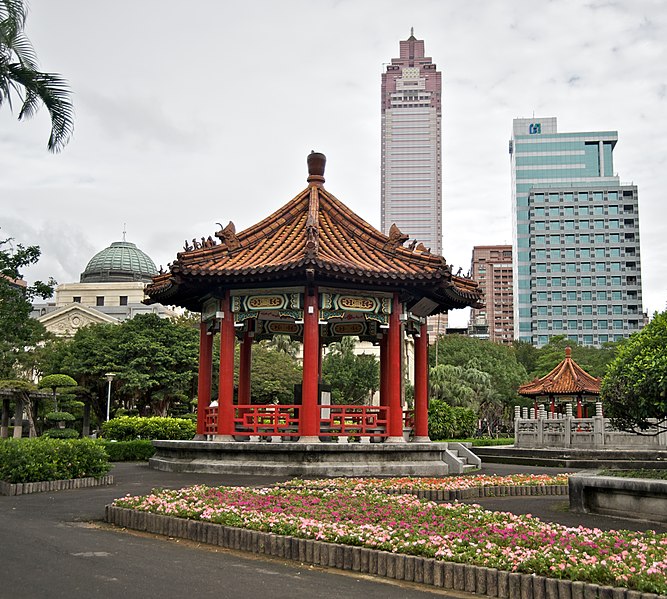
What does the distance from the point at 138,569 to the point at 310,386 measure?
1190 cm

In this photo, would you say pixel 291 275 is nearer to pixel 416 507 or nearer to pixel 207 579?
pixel 416 507

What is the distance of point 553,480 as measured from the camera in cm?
1781

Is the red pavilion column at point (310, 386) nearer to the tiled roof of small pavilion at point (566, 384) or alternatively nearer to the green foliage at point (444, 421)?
the green foliage at point (444, 421)

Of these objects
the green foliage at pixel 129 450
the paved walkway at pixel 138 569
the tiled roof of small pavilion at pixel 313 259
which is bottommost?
the green foliage at pixel 129 450

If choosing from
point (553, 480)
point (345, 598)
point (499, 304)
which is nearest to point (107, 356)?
point (553, 480)

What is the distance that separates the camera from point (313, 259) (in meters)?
19.2

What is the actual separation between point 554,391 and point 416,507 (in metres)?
34.3

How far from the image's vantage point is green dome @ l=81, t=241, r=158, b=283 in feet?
327

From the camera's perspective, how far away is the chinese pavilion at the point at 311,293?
2008 cm

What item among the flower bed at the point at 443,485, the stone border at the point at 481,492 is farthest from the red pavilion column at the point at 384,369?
the stone border at the point at 481,492

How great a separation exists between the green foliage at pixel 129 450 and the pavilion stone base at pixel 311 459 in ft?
20.3

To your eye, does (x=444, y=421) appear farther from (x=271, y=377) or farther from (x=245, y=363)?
(x=245, y=363)

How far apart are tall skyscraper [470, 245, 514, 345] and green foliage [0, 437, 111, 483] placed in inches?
6299

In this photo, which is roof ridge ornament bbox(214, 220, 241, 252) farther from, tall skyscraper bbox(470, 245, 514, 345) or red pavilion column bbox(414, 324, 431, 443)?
tall skyscraper bbox(470, 245, 514, 345)
